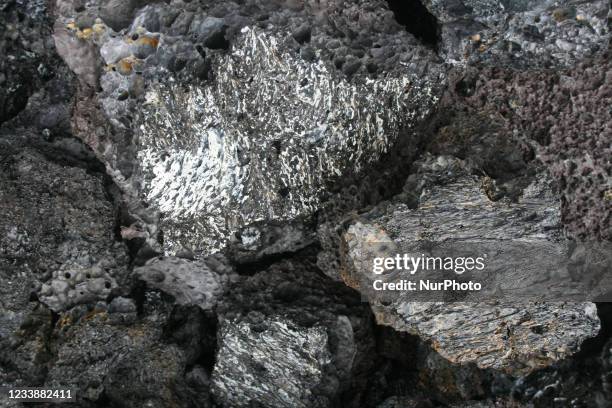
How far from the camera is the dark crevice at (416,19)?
2654 millimetres

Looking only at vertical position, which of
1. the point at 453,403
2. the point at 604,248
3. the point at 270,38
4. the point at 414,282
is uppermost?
the point at 270,38

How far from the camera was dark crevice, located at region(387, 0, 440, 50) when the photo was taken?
2654 millimetres

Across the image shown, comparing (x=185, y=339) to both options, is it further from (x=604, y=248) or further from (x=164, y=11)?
(x=604, y=248)

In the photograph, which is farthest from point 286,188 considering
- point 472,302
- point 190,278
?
point 472,302

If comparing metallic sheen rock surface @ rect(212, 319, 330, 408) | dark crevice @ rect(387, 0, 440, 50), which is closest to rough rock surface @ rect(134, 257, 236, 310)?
metallic sheen rock surface @ rect(212, 319, 330, 408)

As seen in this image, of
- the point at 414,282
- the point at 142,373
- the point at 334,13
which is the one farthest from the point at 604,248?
the point at 142,373

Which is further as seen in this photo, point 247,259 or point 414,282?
point 247,259

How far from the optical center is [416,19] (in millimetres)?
2734

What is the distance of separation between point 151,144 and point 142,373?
99 centimetres

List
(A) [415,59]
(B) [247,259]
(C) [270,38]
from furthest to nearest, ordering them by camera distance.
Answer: (B) [247,259] < (A) [415,59] < (C) [270,38]

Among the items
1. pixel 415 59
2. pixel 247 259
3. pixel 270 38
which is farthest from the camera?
pixel 247 259

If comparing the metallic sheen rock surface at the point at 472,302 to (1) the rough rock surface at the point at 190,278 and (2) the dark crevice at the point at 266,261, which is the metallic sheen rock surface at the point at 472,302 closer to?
(2) the dark crevice at the point at 266,261

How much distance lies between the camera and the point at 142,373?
2803mm

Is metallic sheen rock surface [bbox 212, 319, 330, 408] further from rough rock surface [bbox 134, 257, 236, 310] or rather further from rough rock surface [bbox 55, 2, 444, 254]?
rough rock surface [bbox 55, 2, 444, 254]
